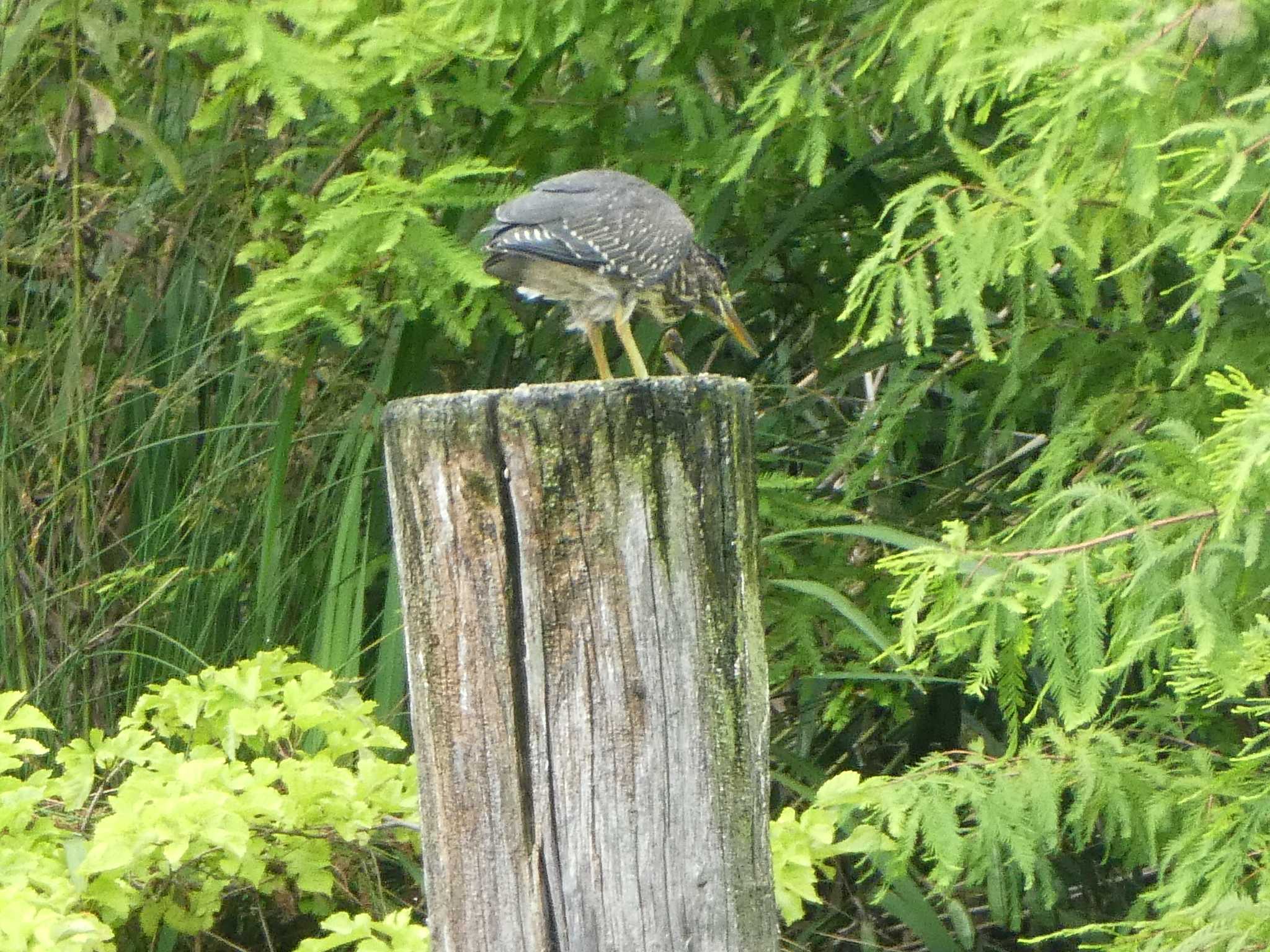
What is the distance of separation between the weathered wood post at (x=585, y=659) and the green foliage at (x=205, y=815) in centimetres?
76

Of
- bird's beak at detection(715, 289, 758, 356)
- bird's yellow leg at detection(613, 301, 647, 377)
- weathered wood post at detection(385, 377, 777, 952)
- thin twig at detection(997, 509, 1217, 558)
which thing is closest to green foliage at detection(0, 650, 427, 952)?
weathered wood post at detection(385, 377, 777, 952)

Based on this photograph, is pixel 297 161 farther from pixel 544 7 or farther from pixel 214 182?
pixel 544 7

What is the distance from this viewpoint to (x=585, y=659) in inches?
68.9

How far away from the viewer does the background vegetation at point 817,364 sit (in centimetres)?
262

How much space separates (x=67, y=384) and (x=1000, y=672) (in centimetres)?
229

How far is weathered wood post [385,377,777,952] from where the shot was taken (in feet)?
5.75

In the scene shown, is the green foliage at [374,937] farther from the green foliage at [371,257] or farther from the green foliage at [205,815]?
the green foliage at [371,257]

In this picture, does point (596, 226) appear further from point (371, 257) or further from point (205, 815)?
point (205, 815)

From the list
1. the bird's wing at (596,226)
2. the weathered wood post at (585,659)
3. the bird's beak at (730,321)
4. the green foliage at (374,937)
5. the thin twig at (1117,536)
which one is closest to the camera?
the weathered wood post at (585,659)

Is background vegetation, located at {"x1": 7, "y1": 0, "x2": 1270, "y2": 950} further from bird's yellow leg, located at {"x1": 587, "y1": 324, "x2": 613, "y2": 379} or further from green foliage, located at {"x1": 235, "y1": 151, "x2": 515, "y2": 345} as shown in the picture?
bird's yellow leg, located at {"x1": 587, "y1": 324, "x2": 613, "y2": 379}

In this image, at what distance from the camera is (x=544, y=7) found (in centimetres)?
334

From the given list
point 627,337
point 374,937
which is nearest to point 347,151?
point 627,337

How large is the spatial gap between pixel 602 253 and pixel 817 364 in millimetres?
1165

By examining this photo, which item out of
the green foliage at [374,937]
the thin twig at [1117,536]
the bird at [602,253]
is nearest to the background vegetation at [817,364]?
the thin twig at [1117,536]
